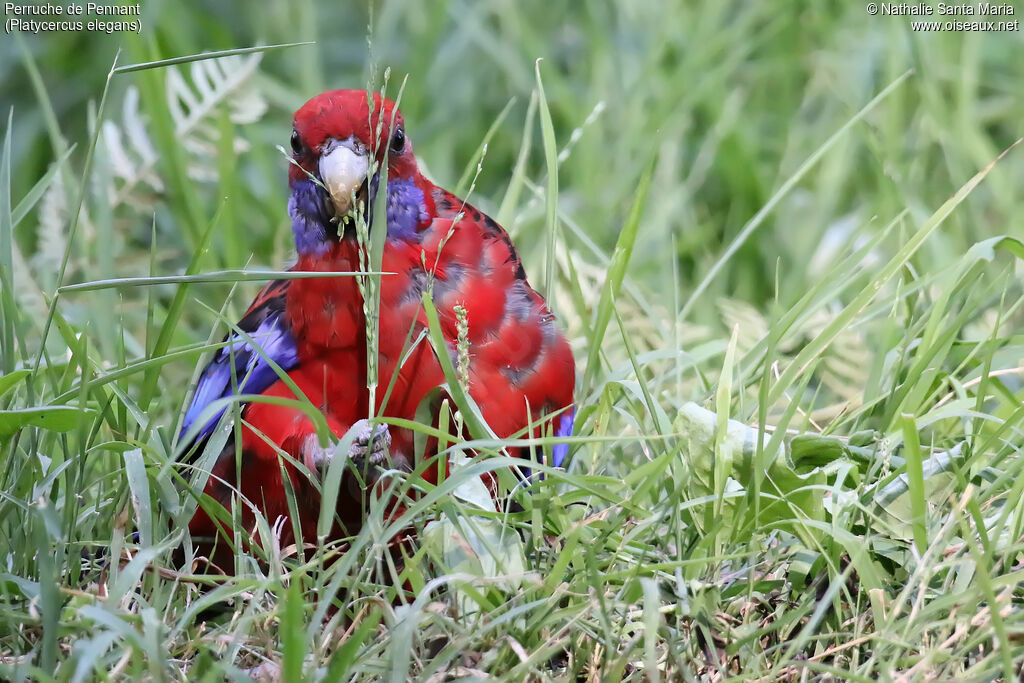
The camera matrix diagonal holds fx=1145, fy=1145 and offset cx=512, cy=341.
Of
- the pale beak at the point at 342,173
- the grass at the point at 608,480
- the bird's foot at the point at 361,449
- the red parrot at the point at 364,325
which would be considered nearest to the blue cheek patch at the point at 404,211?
the red parrot at the point at 364,325

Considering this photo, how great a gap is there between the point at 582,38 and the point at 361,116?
2657 millimetres

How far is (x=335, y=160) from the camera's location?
7.14 feet

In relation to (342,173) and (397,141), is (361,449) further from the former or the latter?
(397,141)

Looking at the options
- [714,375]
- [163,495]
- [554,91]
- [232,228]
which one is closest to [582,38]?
[554,91]

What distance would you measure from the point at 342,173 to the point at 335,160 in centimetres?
4

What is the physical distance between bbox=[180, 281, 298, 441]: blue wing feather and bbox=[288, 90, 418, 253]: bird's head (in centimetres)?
19

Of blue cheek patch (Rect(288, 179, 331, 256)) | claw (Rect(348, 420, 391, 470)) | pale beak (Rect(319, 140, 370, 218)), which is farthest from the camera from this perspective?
blue cheek patch (Rect(288, 179, 331, 256))

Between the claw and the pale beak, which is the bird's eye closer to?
the pale beak

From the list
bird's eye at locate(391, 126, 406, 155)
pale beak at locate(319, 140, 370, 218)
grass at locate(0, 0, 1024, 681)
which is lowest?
grass at locate(0, 0, 1024, 681)

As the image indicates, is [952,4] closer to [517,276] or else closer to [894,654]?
[517,276]

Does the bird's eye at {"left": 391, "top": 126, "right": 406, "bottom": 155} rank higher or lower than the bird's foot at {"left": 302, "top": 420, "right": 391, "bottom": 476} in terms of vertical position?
higher

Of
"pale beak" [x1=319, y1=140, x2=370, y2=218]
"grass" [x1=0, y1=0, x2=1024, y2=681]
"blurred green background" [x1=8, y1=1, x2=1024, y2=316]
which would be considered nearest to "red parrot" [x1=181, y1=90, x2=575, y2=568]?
"pale beak" [x1=319, y1=140, x2=370, y2=218]

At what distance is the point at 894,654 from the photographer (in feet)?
5.23

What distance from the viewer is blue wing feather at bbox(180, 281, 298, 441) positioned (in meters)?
2.33
